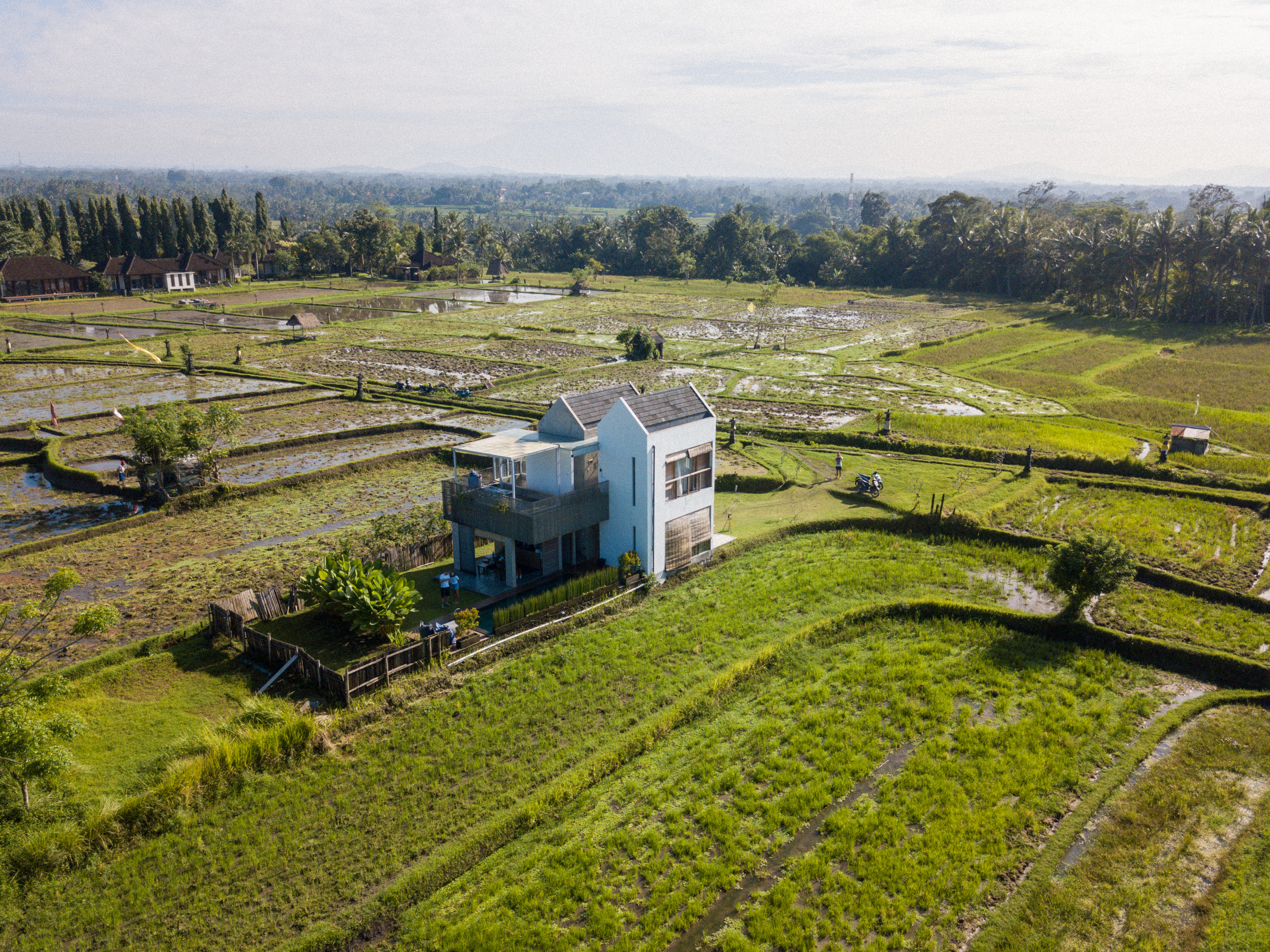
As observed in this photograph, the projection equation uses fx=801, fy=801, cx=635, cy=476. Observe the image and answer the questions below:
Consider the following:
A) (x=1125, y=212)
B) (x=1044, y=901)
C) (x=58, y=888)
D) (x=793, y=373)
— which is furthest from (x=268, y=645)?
(x=1125, y=212)

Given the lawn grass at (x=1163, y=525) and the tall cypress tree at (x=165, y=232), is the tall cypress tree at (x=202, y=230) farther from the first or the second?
the lawn grass at (x=1163, y=525)

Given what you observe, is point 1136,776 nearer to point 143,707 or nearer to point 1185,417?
point 143,707

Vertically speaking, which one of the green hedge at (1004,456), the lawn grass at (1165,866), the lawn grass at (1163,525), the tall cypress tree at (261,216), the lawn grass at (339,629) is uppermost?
the tall cypress tree at (261,216)

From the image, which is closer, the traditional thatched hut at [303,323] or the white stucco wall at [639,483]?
the white stucco wall at [639,483]

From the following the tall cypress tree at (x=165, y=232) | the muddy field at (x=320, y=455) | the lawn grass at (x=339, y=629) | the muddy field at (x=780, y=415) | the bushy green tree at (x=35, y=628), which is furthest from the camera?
the tall cypress tree at (x=165, y=232)

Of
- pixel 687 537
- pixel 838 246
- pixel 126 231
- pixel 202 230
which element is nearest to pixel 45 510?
pixel 687 537

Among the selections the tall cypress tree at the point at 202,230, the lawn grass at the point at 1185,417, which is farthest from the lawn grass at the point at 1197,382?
the tall cypress tree at the point at 202,230

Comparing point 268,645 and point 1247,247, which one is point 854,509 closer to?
point 268,645
